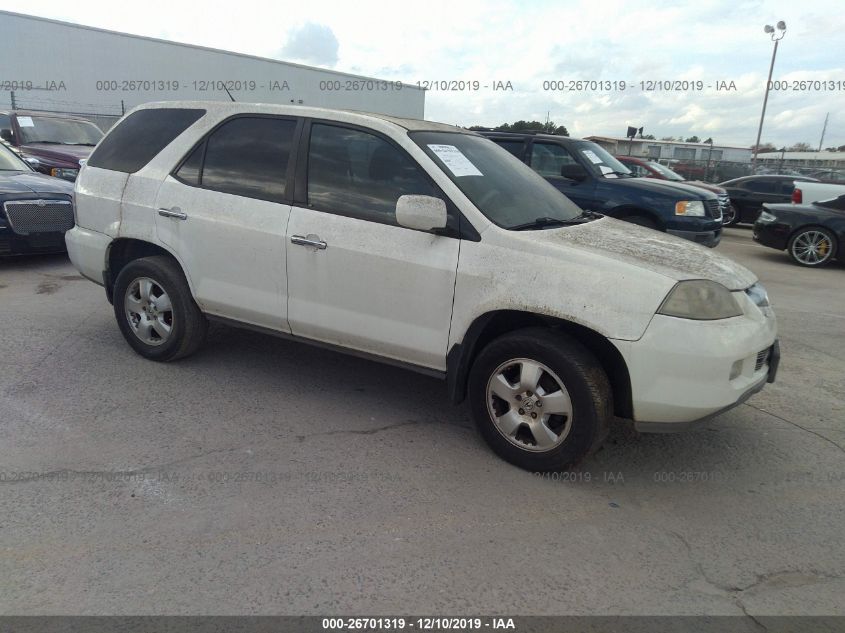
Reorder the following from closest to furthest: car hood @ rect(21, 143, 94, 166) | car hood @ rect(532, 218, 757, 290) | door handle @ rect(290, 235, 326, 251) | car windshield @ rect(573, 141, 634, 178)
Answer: car hood @ rect(532, 218, 757, 290)
door handle @ rect(290, 235, 326, 251)
car windshield @ rect(573, 141, 634, 178)
car hood @ rect(21, 143, 94, 166)

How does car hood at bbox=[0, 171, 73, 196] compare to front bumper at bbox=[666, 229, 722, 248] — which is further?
front bumper at bbox=[666, 229, 722, 248]

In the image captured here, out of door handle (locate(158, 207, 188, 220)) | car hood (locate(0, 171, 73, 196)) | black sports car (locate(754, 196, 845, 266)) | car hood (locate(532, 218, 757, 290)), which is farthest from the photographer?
black sports car (locate(754, 196, 845, 266))

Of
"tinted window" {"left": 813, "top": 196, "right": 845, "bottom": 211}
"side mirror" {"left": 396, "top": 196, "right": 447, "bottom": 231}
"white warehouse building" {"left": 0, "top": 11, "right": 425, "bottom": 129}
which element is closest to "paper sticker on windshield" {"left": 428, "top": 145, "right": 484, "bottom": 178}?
"side mirror" {"left": 396, "top": 196, "right": 447, "bottom": 231}

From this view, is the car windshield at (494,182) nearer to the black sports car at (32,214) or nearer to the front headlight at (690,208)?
the front headlight at (690,208)

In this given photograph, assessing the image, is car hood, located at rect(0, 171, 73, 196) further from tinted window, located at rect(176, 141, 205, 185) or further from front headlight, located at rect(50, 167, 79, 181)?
tinted window, located at rect(176, 141, 205, 185)

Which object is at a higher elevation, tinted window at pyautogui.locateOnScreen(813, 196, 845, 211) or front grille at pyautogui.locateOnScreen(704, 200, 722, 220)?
tinted window at pyautogui.locateOnScreen(813, 196, 845, 211)

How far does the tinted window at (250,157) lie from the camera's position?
4004mm

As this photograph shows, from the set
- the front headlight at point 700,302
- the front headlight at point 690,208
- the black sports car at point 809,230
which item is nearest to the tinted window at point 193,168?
the front headlight at point 700,302

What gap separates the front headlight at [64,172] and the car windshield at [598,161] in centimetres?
831

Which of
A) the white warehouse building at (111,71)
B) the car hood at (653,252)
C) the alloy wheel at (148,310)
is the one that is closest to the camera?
the car hood at (653,252)

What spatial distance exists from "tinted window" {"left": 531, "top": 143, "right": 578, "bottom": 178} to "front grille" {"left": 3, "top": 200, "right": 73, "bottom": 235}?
603cm

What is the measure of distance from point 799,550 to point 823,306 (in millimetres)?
5763

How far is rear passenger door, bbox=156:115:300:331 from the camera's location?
394cm

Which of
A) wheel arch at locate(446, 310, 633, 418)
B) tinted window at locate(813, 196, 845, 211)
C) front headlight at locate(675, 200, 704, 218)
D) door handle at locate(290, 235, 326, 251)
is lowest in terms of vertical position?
wheel arch at locate(446, 310, 633, 418)
